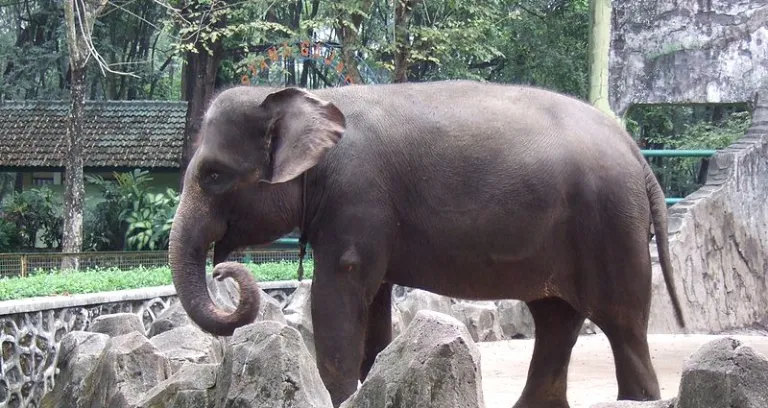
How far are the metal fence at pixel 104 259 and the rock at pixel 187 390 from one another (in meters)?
6.20

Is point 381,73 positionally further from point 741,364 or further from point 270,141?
point 741,364

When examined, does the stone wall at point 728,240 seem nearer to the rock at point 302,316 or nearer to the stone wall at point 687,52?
the stone wall at point 687,52

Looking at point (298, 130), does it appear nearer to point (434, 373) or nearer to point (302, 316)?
point (434, 373)

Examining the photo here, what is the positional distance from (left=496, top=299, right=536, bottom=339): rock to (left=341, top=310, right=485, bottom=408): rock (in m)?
6.88

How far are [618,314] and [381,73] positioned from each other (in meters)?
15.8

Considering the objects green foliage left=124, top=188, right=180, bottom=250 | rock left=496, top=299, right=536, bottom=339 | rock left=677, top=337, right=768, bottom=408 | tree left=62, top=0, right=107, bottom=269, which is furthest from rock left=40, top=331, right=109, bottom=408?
green foliage left=124, top=188, right=180, bottom=250

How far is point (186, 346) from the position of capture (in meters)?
4.65

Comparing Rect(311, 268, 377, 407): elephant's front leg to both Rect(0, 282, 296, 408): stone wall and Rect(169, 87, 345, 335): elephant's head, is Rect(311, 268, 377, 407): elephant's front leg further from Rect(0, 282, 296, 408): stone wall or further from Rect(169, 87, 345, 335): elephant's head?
Rect(0, 282, 296, 408): stone wall

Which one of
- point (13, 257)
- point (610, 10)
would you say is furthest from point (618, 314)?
point (610, 10)

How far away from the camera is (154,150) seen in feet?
63.6

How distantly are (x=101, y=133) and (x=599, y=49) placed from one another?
1144 cm

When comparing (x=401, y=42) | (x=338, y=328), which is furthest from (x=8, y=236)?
(x=338, y=328)

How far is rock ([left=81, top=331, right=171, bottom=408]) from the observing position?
3.81 m

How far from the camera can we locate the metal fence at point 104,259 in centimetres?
982
